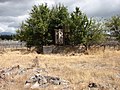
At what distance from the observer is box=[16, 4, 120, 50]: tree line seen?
146 ft

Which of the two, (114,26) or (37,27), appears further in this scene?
(114,26)

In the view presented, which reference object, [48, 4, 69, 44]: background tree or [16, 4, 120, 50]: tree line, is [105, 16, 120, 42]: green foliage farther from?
[48, 4, 69, 44]: background tree

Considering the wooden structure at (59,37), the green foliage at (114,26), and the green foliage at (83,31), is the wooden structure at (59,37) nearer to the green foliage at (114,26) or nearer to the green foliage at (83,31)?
the green foliage at (83,31)

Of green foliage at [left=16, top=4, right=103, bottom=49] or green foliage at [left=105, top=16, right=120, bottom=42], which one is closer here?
green foliage at [left=16, top=4, right=103, bottom=49]

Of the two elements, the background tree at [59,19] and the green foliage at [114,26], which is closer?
the background tree at [59,19]

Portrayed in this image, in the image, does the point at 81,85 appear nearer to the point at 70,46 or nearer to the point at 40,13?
the point at 70,46

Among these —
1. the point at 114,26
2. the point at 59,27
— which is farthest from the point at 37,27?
the point at 114,26

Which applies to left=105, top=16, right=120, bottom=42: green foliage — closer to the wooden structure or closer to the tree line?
the tree line

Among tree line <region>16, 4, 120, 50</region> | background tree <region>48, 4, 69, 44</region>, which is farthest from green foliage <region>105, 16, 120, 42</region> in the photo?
background tree <region>48, 4, 69, 44</region>

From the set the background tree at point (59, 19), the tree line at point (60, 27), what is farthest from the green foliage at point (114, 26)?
the background tree at point (59, 19)

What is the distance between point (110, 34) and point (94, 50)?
14.8 meters

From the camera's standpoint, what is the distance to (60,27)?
47.1 m

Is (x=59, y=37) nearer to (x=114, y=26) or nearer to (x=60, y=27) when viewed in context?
(x=60, y=27)

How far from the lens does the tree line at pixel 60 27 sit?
146 ft
